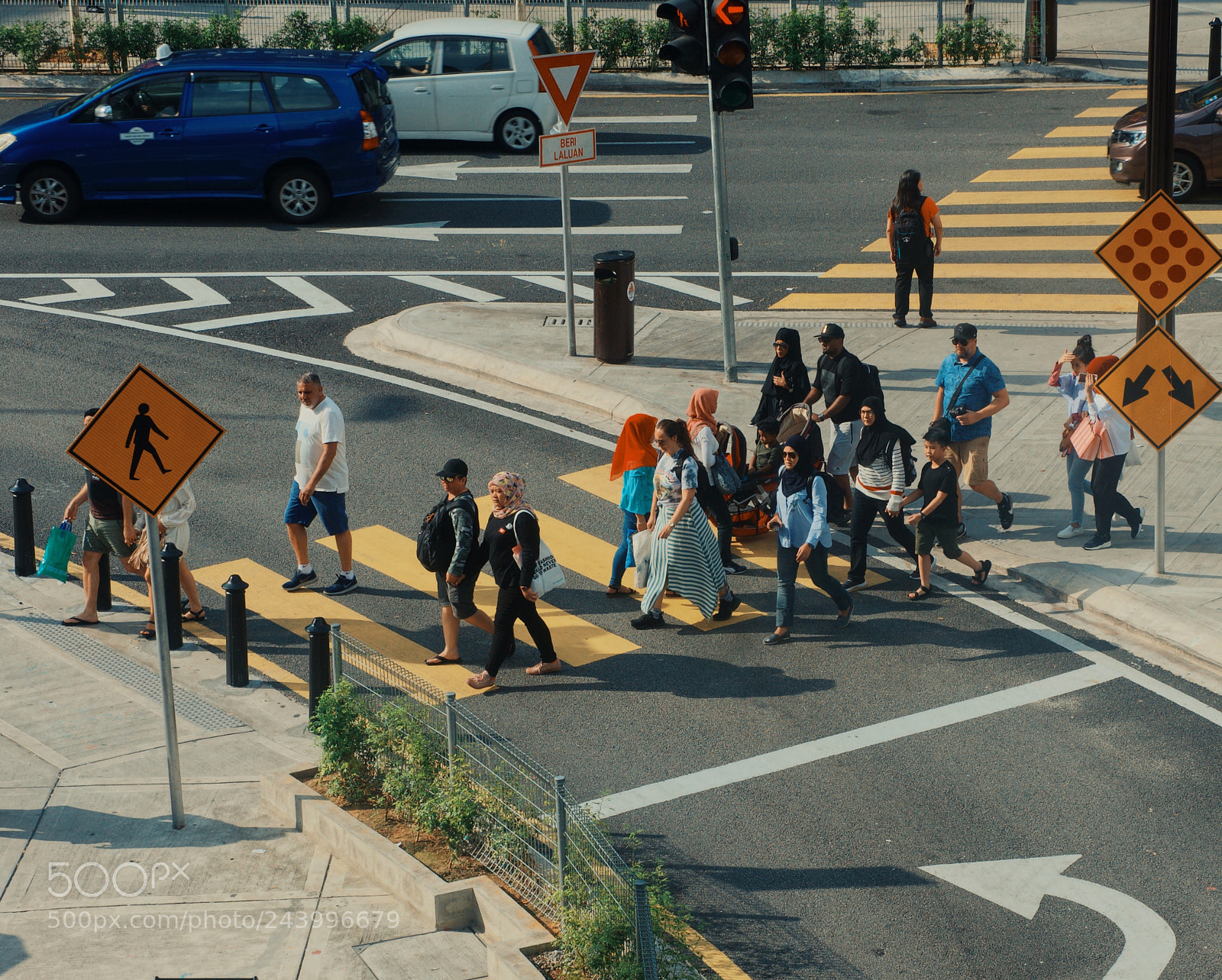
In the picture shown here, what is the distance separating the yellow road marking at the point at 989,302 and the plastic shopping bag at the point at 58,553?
9082mm

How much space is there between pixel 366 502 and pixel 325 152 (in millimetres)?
8997

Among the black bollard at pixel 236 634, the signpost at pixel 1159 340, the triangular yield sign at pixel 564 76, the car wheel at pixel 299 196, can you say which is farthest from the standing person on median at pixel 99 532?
the car wheel at pixel 299 196

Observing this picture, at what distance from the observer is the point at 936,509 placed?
10.1 metres

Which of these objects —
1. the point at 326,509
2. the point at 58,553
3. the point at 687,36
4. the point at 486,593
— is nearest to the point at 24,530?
the point at 58,553

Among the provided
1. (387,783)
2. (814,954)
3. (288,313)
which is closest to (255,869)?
(387,783)

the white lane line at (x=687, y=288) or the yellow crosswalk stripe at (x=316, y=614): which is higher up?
the white lane line at (x=687, y=288)

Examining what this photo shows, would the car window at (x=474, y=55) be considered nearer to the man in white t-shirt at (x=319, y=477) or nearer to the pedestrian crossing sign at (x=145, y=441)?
the man in white t-shirt at (x=319, y=477)

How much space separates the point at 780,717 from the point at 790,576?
1.23 meters

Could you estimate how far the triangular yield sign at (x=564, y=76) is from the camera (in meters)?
14.0

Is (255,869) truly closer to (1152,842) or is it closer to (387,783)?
(387,783)

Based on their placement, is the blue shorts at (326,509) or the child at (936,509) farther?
the blue shorts at (326,509)

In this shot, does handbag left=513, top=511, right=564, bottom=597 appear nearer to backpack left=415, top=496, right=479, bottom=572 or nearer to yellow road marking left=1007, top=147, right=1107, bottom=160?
backpack left=415, top=496, right=479, bottom=572

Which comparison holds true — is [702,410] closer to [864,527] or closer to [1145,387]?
[864,527]

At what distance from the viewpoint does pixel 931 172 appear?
21.5 m
